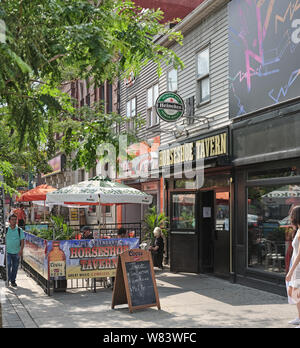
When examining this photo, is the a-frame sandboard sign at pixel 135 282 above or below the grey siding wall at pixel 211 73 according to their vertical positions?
below

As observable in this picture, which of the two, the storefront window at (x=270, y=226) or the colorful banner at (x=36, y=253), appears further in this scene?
the colorful banner at (x=36, y=253)

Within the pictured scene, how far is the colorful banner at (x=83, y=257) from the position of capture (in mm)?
10375

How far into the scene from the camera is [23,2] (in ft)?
22.7

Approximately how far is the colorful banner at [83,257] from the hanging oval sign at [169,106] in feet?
13.3

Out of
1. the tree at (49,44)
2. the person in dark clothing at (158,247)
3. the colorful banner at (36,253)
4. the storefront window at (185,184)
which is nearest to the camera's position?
the tree at (49,44)

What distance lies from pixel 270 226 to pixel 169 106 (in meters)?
4.71

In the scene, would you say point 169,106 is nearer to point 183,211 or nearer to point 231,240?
point 183,211

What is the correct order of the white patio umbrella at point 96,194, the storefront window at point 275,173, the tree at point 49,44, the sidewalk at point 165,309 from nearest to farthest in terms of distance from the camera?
the tree at point 49,44 < the sidewalk at point 165,309 < the storefront window at point 275,173 < the white patio umbrella at point 96,194

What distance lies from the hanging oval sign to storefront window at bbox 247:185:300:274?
353cm

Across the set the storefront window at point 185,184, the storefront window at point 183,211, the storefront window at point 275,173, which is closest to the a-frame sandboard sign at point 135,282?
the storefront window at point 275,173

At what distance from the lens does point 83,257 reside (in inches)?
417

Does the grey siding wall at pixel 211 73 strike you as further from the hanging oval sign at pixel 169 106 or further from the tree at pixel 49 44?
the tree at pixel 49 44
